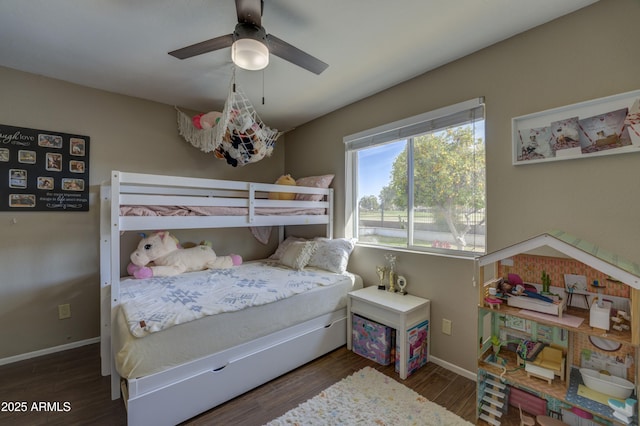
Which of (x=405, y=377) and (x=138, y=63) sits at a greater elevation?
(x=138, y=63)

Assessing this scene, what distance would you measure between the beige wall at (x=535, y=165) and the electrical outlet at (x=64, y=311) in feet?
10.1

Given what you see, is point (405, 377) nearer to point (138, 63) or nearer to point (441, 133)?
point (441, 133)

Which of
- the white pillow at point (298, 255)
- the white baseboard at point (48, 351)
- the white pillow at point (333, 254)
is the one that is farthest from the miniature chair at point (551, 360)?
the white baseboard at point (48, 351)

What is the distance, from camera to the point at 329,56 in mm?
2055

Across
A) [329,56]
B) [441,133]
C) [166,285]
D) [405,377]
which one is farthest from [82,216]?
[441,133]

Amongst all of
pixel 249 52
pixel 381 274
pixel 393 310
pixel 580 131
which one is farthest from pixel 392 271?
pixel 249 52

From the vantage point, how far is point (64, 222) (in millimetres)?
2469

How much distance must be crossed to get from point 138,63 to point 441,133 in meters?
2.52

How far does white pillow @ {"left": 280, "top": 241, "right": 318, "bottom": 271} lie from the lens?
9.26 ft

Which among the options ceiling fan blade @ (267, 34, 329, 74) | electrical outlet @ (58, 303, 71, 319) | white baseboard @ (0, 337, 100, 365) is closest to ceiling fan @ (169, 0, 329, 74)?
ceiling fan blade @ (267, 34, 329, 74)

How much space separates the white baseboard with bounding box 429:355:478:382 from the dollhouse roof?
103 centimetres

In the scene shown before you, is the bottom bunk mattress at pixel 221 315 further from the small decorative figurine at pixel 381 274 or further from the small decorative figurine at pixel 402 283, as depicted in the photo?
the small decorative figurine at pixel 402 283

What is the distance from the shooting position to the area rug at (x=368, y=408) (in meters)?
1.61

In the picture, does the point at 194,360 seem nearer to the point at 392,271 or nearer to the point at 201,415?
the point at 201,415
